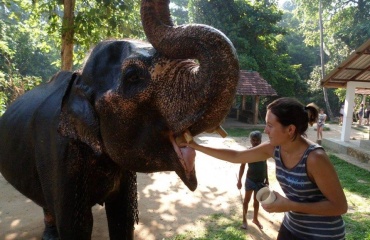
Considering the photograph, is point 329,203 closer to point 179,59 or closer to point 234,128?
point 179,59

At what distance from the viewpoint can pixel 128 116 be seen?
171 cm

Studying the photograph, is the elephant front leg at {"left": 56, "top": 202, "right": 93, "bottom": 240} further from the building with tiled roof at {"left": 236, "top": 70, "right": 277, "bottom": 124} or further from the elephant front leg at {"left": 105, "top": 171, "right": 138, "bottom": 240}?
the building with tiled roof at {"left": 236, "top": 70, "right": 277, "bottom": 124}

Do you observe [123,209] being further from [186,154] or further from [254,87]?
[254,87]

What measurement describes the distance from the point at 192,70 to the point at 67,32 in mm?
6194

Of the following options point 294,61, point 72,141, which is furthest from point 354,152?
point 294,61

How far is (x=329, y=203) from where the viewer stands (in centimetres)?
192

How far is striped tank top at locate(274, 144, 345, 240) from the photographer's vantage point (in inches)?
81.0

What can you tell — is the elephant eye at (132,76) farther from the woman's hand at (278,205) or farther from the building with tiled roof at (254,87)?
the building with tiled roof at (254,87)

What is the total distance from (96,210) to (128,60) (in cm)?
423

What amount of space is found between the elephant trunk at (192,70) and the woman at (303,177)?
0.56m

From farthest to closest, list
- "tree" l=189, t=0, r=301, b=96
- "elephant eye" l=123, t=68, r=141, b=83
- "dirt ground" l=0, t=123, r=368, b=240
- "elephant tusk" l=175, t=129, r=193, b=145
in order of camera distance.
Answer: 1. "tree" l=189, t=0, r=301, b=96
2. "dirt ground" l=0, t=123, r=368, b=240
3. "elephant eye" l=123, t=68, r=141, b=83
4. "elephant tusk" l=175, t=129, r=193, b=145

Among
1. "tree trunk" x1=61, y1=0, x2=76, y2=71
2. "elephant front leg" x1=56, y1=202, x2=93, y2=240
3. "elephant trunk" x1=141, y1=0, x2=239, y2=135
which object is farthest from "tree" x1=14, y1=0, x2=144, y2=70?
"elephant trunk" x1=141, y1=0, x2=239, y2=135

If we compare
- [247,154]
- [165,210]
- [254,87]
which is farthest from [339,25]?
[247,154]

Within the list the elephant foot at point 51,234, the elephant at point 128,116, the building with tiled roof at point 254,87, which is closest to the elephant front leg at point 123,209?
the elephant at point 128,116
